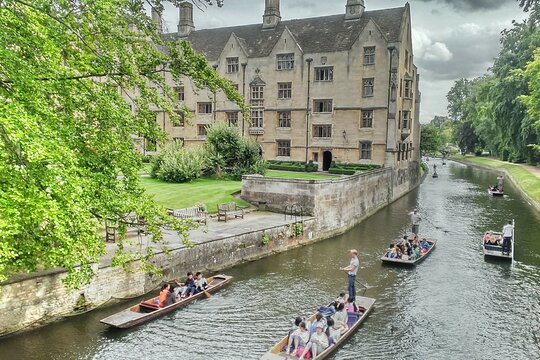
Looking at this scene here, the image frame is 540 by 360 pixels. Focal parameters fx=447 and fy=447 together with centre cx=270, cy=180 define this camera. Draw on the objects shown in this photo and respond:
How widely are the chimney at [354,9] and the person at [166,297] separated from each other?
37023mm

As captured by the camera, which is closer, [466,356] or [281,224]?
[466,356]

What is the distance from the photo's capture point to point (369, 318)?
15.6 meters

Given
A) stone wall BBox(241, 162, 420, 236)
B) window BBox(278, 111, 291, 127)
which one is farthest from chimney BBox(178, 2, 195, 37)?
stone wall BBox(241, 162, 420, 236)

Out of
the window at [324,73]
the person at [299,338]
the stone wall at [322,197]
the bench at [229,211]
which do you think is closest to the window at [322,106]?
the window at [324,73]

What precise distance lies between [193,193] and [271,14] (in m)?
28.0

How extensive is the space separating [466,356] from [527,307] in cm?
535

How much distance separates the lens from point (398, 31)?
40.7 meters

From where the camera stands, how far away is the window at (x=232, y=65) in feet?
155

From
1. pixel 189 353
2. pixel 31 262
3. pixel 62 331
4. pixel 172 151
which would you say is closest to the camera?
pixel 31 262

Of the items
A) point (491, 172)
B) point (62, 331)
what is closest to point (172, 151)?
point (62, 331)

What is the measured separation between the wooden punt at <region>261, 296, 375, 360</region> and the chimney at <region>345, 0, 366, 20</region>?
35.0 m

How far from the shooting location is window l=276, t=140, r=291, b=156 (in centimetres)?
4594

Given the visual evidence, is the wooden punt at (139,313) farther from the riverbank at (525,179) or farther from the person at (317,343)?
the riverbank at (525,179)

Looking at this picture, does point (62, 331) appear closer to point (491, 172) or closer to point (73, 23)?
point (73, 23)
